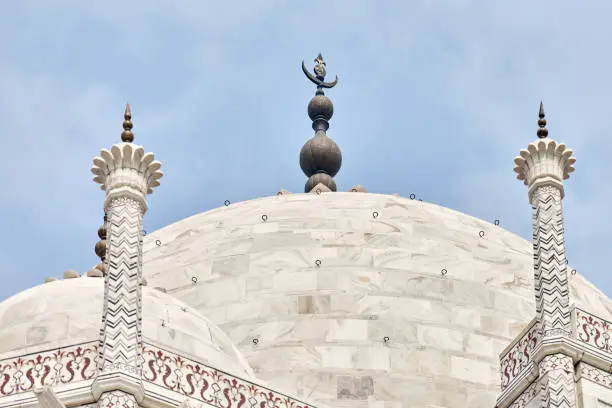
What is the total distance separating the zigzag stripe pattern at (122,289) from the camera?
29641 mm

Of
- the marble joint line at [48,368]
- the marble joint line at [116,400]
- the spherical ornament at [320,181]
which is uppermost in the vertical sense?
the spherical ornament at [320,181]

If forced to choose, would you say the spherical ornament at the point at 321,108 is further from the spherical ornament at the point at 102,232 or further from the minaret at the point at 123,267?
the minaret at the point at 123,267

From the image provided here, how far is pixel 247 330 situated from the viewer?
1455 inches

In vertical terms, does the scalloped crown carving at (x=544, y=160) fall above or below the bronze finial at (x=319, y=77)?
below

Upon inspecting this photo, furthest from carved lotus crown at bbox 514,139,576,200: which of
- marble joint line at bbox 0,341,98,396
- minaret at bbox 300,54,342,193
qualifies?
minaret at bbox 300,54,342,193

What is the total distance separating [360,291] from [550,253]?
5776 mm

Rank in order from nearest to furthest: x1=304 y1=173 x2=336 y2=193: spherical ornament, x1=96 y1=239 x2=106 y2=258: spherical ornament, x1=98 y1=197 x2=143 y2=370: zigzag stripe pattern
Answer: x1=98 y1=197 x2=143 y2=370: zigzag stripe pattern → x1=96 y1=239 x2=106 y2=258: spherical ornament → x1=304 y1=173 x2=336 y2=193: spherical ornament

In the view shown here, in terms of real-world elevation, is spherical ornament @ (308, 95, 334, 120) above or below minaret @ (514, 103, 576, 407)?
above

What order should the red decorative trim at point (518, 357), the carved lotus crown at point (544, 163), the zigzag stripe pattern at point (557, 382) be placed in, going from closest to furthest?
the zigzag stripe pattern at point (557, 382), the red decorative trim at point (518, 357), the carved lotus crown at point (544, 163)

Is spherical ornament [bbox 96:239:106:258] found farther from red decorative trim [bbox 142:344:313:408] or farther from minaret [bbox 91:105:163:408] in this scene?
red decorative trim [bbox 142:344:313:408]

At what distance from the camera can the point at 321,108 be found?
148 ft

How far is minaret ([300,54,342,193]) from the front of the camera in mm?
44188

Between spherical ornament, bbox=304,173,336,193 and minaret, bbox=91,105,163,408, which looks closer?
minaret, bbox=91,105,163,408

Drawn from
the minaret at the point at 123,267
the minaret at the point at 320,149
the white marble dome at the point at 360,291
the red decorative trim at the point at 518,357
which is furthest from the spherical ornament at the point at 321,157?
the minaret at the point at 123,267
